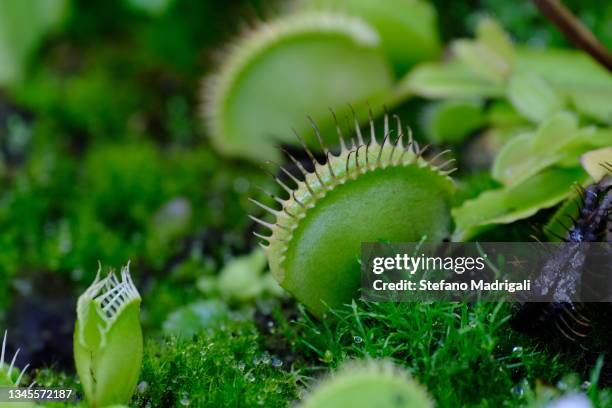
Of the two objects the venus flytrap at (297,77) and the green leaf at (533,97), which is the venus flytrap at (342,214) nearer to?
the green leaf at (533,97)

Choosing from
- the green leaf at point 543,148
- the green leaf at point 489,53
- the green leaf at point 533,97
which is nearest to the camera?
the green leaf at point 543,148

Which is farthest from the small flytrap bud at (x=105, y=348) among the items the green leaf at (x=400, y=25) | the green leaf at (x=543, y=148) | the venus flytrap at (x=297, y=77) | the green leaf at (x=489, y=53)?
the green leaf at (x=400, y=25)

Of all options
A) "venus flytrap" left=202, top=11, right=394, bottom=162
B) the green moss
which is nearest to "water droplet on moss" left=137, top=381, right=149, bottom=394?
the green moss

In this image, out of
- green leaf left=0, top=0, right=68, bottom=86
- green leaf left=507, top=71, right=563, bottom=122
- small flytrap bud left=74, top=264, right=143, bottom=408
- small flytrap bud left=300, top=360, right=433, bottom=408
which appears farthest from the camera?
green leaf left=0, top=0, right=68, bottom=86

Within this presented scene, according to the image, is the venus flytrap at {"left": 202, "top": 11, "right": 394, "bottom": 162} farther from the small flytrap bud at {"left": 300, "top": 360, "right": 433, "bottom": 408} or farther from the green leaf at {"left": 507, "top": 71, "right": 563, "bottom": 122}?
the small flytrap bud at {"left": 300, "top": 360, "right": 433, "bottom": 408}

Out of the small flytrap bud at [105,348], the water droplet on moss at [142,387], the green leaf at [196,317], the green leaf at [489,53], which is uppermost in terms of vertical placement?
the green leaf at [489,53]

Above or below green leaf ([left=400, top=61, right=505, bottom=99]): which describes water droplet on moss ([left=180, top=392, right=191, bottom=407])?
below

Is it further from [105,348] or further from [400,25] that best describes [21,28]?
[105,348]

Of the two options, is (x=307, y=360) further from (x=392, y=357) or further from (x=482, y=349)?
(x=482, y=349)

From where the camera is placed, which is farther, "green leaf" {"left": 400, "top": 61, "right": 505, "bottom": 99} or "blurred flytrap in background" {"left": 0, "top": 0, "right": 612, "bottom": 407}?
"green leaf" {"left": 400, "top": 61, "right": 505, "bottom": 99}
